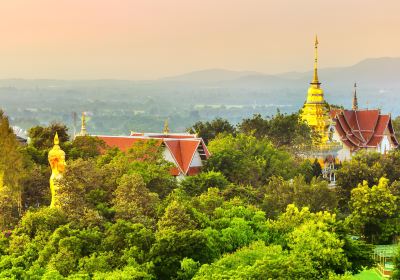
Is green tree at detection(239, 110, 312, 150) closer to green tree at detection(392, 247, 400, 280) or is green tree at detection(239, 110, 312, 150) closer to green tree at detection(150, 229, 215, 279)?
green tree at detection(392, 247, 400, 280)

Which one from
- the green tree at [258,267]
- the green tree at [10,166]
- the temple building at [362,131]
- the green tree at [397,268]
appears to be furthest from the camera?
the temple building at [362,131]

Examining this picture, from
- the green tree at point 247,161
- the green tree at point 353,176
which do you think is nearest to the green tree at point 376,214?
the green tree at point 353,176

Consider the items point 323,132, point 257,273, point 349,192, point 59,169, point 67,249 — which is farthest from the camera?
point 323,132

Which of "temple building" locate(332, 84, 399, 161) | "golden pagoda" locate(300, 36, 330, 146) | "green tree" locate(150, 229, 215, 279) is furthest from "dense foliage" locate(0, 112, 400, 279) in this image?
"temple building" locate(332, 84, 399, 161)

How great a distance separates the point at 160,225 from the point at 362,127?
36626 mm

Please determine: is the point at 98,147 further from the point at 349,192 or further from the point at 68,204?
the point at 349,192

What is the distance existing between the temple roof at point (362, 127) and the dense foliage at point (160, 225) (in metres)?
21.4

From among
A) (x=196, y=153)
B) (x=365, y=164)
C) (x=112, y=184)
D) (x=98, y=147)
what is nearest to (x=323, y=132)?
(x=365, y=164)

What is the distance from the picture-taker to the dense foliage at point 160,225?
1835cm

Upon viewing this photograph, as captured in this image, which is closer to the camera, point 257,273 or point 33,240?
point 257,273

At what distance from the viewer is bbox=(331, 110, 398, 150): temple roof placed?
51812 mm

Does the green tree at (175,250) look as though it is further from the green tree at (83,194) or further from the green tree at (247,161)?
the green tree at (247,161)

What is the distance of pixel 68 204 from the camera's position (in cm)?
2175

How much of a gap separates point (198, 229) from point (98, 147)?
A: 11.9 meters
